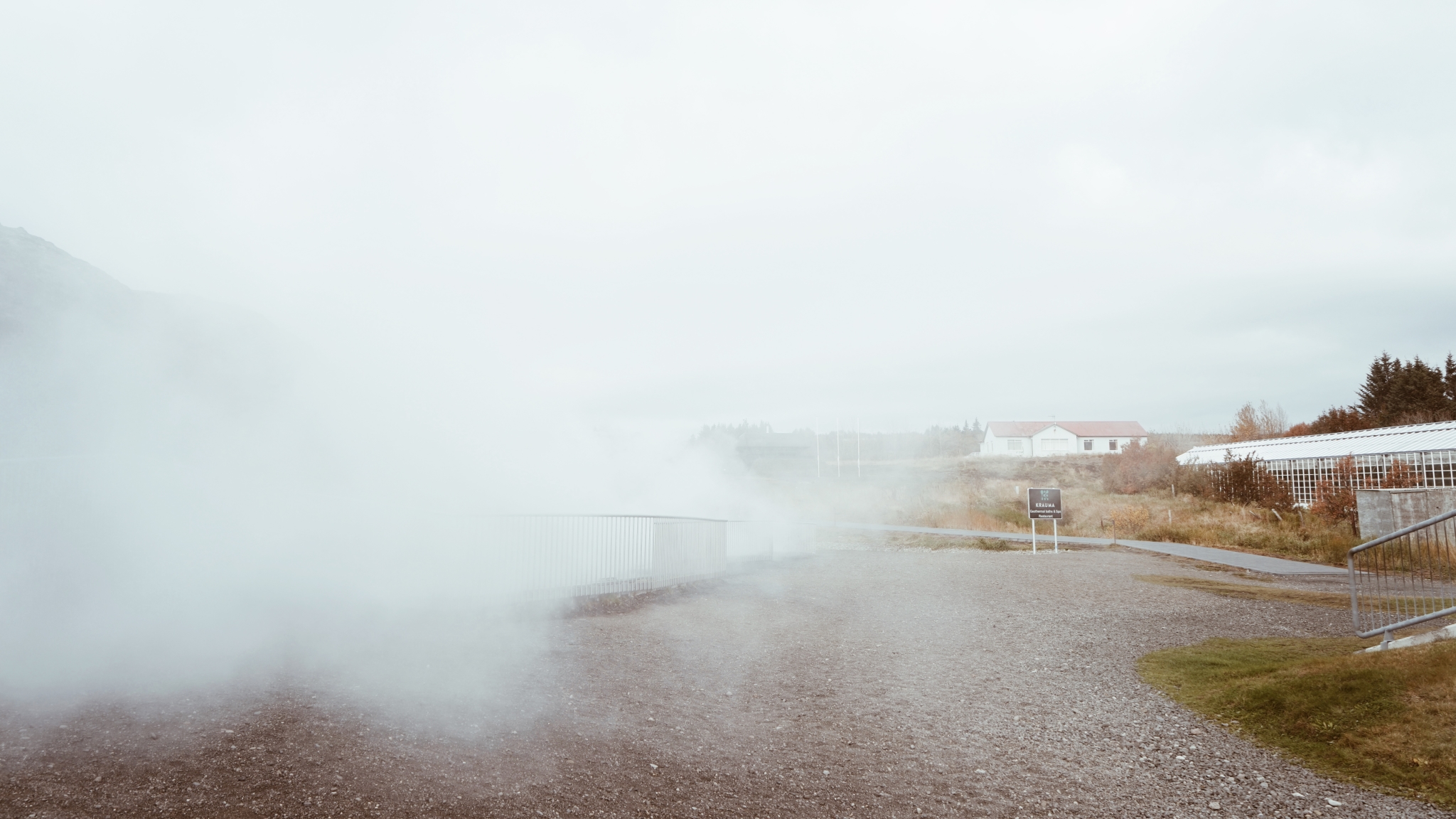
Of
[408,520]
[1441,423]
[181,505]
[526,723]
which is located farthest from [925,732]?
[1441,423]

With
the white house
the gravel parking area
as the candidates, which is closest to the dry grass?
the gravel parking area

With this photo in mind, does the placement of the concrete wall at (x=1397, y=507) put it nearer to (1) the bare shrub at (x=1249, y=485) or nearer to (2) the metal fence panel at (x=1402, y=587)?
(2) the metal fence panel at (x=1402, y=587)

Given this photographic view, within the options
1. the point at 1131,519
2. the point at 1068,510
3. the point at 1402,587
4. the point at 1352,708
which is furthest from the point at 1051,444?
the point at 1352,708

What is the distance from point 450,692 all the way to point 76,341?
22.2ft

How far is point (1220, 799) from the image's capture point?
504 centimetres

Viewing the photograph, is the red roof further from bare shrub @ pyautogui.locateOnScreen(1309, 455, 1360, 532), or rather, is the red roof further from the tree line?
bare shrub @ pyautogui.locateOnScreen(1309, 455, 1360, 532)

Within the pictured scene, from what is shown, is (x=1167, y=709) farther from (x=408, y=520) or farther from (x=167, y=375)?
(x=167, y=375)

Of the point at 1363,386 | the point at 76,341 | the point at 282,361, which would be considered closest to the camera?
the point at 76,341

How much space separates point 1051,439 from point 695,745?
74526 mm

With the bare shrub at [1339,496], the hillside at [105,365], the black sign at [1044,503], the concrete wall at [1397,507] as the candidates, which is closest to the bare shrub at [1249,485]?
the bare shrub at [1339,496]

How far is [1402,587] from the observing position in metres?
8.59

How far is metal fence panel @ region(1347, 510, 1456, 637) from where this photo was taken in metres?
8.04

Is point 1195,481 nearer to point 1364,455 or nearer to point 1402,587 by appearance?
point 1364,455

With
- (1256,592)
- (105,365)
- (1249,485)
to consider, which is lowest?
(1256,592)
